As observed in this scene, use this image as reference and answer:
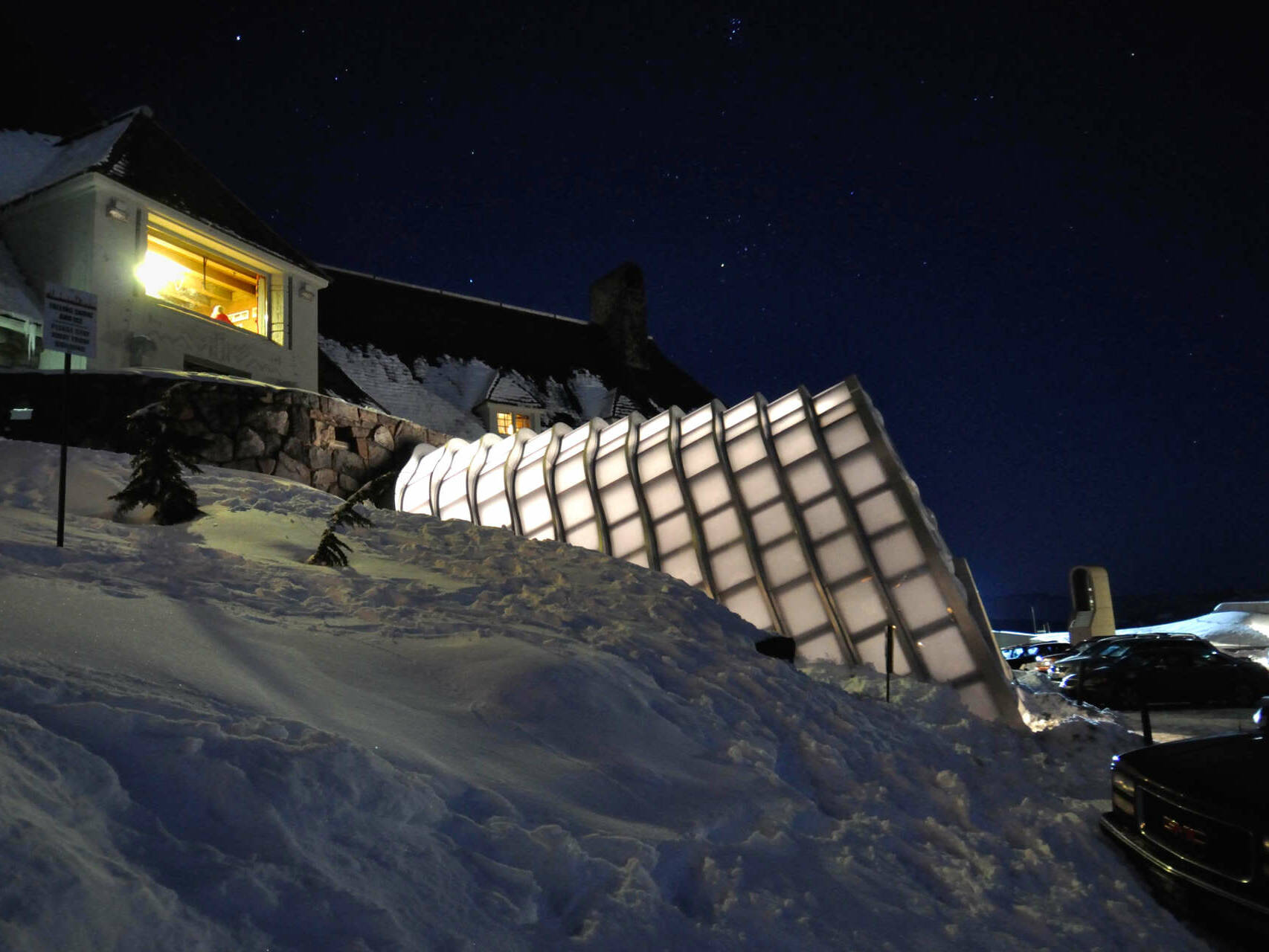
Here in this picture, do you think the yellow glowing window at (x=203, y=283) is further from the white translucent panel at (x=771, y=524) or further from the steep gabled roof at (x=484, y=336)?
the white translucent panel at (x=771, y=524)

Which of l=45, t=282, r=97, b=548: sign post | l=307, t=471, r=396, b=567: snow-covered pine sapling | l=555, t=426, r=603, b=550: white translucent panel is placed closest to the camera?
l=45, t=282, r=97, b=548: sign post

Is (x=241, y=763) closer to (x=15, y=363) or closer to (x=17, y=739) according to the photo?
(x=17, y=739)

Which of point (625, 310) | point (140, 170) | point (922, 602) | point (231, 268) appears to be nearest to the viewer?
point (922, 602)

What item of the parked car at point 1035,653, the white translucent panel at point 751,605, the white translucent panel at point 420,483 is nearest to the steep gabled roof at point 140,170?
the white translucent panel at point 420,483

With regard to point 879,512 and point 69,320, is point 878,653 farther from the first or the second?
point 69,320

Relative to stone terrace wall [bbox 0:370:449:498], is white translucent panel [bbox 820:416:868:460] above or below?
below

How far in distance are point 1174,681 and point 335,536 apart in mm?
13621

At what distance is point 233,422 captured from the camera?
13016mm

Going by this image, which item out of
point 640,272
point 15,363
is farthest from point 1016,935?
point 640,272

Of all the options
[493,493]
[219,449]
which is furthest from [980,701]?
[219,449]

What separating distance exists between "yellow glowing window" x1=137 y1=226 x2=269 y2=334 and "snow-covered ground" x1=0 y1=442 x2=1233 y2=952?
10928 millimetres

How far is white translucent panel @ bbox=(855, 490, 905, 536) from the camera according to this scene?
10.6 meters

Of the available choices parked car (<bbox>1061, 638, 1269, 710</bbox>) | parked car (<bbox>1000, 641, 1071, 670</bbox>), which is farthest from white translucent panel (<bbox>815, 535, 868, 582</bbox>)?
parked car (<bbox>1000, 641, 1071, 670</bbox>)

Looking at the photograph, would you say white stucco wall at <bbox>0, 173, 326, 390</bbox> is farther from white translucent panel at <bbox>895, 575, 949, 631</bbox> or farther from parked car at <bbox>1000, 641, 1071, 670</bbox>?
parked car at <bbox>1000, 641, 1071, 670</bbox>
